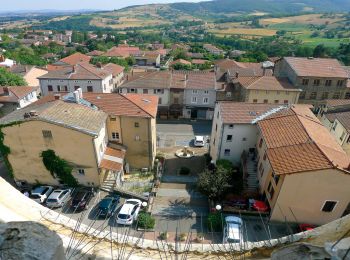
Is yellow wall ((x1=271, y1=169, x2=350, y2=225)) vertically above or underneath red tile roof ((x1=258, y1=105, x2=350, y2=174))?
underneath

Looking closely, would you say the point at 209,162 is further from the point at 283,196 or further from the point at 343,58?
the point at 343,58

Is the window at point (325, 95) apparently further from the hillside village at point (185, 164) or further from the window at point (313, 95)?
the hillside village at point (185, 164)

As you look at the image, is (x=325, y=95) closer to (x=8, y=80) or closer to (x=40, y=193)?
(x=40, y=193)

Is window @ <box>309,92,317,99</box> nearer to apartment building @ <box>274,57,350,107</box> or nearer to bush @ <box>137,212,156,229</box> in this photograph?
apartment building @ <box>274,57,350,107</box>

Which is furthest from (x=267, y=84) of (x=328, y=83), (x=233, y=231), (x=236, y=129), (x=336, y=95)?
(x=233, y=231)

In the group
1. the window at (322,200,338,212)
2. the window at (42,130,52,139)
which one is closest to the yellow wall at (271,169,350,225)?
the window at (322,200,338,212)

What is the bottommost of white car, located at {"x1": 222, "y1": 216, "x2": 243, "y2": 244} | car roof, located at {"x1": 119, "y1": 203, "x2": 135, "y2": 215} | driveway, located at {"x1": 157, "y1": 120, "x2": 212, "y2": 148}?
driveway, located at {"x1": 157, "y1": 120, "x2": 212, "y2": 148}

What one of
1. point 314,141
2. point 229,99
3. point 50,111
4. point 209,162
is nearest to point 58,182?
point 50,111
